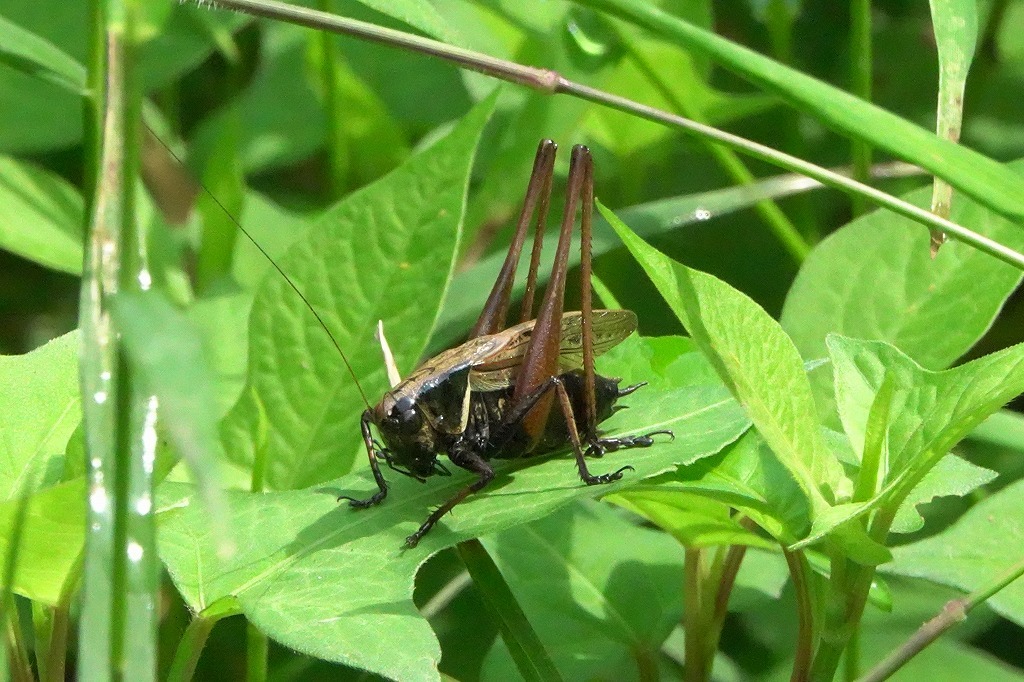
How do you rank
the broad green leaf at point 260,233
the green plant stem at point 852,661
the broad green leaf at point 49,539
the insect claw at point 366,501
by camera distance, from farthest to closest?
the broad green leaf at point 260,233 → the green plant stem at point 852,661 → the insect claw at point 366,501 → the broad green leaf at point 49,539

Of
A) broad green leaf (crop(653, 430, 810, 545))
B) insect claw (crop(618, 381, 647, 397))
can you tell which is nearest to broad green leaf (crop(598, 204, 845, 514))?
broad green leaf (crop(653, 430, 810, 545))

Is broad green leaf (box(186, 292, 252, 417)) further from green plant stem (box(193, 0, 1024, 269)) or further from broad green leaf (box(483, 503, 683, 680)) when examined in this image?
green plant stem (box(193, 0, 1024, 269))

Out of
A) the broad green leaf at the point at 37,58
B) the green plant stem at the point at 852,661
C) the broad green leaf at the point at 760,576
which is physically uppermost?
the broad green leaf at the point at 37,58

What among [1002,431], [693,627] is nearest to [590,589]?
[693,627]

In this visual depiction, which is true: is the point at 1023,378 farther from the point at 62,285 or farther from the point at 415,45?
the point at 62,285

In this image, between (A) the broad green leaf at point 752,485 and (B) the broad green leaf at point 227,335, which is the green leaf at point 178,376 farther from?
(B) the broad green leaf at point 227,335

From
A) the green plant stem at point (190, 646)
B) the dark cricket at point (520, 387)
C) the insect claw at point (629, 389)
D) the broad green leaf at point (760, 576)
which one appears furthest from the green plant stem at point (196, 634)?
the broad green leaf at point (760, 576)

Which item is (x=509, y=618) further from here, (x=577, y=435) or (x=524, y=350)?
(x=524, y=350)
